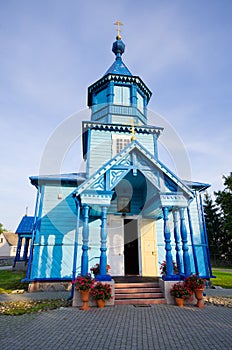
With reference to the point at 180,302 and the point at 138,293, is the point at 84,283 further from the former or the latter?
the point at 180,302

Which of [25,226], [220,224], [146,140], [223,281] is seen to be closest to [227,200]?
[220,224]

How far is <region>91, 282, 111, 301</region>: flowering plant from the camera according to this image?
6.83 m

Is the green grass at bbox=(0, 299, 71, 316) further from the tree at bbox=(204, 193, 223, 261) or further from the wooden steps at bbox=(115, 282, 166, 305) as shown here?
the tree at bbox=(204, 193, 223, 261)

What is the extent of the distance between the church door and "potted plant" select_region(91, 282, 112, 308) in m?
4.26

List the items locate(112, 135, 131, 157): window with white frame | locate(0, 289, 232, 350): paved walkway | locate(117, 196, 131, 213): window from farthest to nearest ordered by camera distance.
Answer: locate(112, 135, 131, 157): window with white frame, locate(117, 196, 131, 213): window, locate(0, 289, 232, 350): paved walkway

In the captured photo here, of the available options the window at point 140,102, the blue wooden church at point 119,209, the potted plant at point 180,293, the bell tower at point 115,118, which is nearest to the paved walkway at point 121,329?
the potted plant at point 180,293

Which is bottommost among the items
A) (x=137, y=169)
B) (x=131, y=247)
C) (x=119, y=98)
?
(x=131, y=247)

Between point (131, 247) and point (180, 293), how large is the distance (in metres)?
4.67

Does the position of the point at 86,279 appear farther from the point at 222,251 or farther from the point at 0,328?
the point at 222,251

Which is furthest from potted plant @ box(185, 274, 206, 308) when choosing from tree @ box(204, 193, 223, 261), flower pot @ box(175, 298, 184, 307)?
tree @ box(204, 193, 223, 261)

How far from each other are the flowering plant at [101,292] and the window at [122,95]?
10.7 metres

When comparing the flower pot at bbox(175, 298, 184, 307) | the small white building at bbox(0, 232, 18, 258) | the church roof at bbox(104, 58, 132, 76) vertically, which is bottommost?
the flower pot at bbox(175, 298, 184, 307)

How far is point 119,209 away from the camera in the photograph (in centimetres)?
1137

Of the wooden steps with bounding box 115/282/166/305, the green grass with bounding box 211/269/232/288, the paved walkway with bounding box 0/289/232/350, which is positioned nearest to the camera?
the paved walkway with bounding box 0/289/232/350
